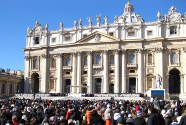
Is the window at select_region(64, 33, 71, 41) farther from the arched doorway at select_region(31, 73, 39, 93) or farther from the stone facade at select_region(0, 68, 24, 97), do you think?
the stone facade at select_region(0, 68, 24, 97)

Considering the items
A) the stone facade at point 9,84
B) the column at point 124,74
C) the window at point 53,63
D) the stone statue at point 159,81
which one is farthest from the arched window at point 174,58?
the stone facade at point 9,84

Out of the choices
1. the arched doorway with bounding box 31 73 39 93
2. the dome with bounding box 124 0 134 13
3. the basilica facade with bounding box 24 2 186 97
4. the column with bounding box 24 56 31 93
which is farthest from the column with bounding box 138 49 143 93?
the dome with bounding box 124 0 134 13

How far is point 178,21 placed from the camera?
63.3m

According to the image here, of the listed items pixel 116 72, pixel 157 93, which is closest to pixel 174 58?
pixel 116 72

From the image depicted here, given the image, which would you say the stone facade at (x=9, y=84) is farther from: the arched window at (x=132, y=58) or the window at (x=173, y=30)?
the window at (x=173, y=30)

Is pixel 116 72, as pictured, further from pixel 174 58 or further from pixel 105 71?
pixel 174 58

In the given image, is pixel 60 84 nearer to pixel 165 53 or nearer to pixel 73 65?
pixel 73 65

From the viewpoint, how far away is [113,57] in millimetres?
67438

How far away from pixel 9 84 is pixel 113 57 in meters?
24.6

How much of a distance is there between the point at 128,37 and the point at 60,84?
687 inches

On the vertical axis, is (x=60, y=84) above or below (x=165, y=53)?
below

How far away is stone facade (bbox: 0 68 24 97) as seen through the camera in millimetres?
71812

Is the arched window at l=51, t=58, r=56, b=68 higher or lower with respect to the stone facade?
higher

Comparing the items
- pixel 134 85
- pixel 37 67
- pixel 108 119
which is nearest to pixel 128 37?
pixel 134 85
